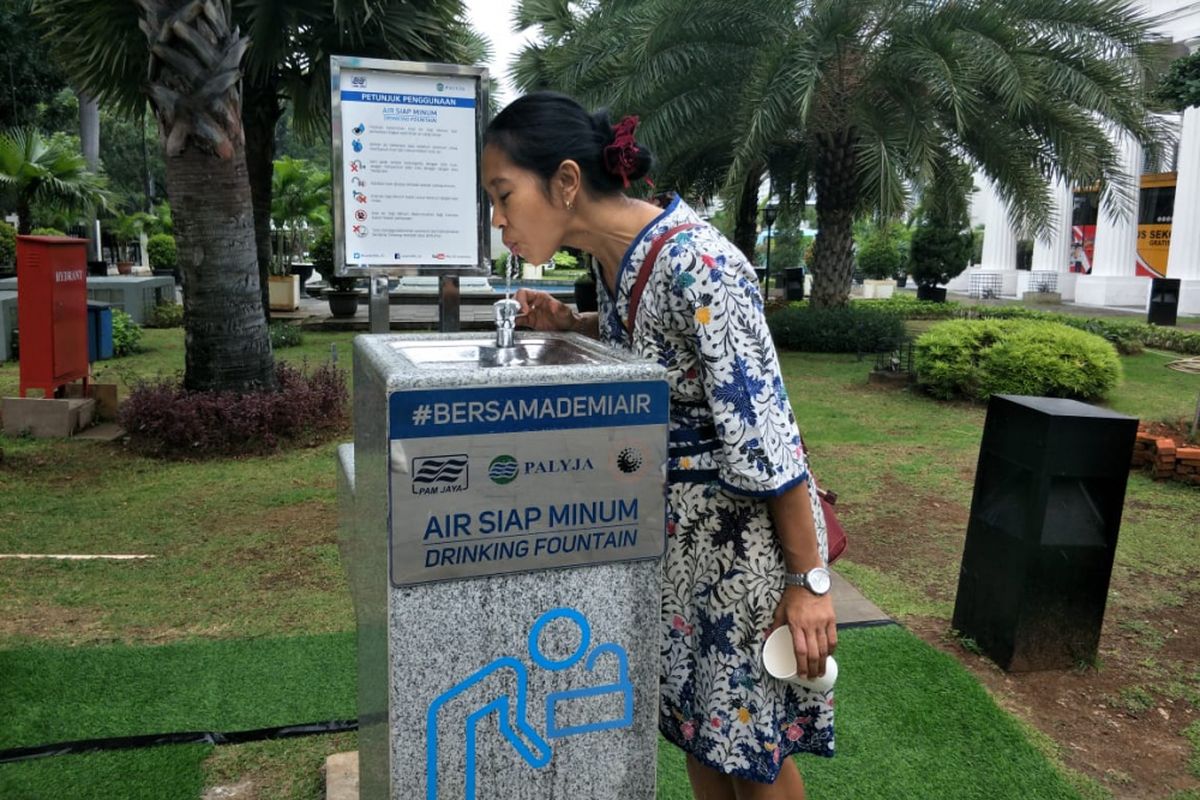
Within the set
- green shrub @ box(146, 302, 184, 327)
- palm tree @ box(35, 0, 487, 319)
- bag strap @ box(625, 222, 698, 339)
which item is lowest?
green shrub @ box(146, 302, 184, 327)

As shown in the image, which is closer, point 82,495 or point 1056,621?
point 1056,621

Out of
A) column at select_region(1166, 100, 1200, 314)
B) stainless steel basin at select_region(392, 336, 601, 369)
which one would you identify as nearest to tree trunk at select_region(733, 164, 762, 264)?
column at select_region(1166, 100, 1200, 314)

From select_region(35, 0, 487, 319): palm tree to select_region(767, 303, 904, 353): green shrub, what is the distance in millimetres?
5798

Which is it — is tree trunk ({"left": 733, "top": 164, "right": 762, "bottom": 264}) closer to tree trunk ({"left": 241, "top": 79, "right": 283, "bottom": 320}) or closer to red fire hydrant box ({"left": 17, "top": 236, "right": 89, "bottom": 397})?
tree trunk ({"left": 241, "top": 79, "right": 283, "bottom": 320})

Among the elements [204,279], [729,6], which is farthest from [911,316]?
[204,279]

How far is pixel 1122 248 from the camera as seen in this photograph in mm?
25234

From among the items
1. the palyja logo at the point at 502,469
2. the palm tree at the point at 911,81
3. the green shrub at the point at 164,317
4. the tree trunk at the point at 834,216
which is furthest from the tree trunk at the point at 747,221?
the palyja logo at the point at 502,469

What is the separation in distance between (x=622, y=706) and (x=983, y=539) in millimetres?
2537

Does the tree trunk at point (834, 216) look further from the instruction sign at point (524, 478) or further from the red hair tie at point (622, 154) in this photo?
the instruction sign at point (524, 478)

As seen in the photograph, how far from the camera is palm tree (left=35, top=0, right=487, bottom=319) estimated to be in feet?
26.9

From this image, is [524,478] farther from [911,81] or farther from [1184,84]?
[911,81]

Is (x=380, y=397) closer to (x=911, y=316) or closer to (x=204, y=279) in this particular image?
(x=204, y=279)

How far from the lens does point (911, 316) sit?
19688 millimetres

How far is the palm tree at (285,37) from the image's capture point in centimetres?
819
